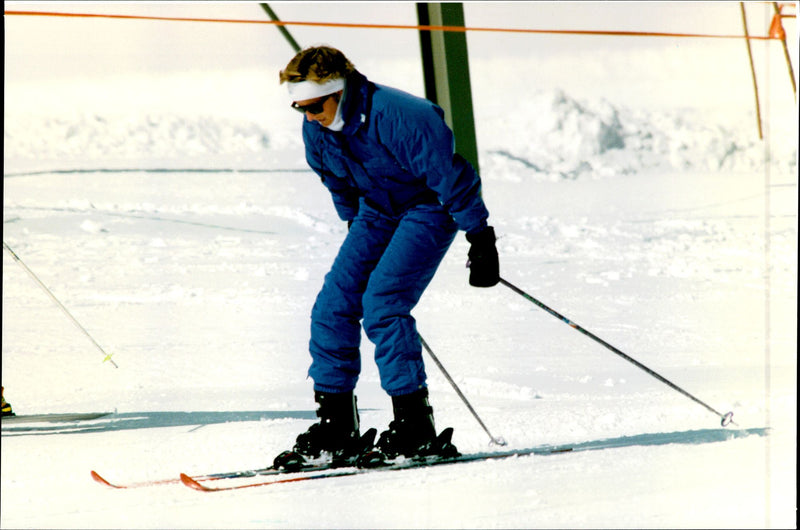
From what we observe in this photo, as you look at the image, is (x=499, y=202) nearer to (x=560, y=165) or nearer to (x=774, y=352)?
(x=560, y=165)

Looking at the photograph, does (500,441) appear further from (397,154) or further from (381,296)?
(397,154)

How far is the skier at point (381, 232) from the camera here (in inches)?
101

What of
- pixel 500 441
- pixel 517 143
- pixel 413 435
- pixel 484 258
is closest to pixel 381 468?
pixel 413 435

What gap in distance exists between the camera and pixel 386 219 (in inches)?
110

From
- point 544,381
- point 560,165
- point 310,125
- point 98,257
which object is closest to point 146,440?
point 310,125

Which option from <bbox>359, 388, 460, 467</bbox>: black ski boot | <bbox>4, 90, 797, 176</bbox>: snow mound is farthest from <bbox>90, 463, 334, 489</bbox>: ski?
<bbox>4, 90, 797, 176</bbox>: snow mound

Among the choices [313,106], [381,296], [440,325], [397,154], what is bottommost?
[440,325]

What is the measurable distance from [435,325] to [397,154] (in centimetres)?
286

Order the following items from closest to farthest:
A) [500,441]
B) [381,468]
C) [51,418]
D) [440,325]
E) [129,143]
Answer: [381,468], [500,441], [51,418], [440,325], [129,143]

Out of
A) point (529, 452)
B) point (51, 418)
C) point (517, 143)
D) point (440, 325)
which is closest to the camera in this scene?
point (529, 452)

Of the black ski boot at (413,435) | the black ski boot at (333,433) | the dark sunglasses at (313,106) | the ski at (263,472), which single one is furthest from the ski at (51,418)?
the dark sunglasses at (313,106)

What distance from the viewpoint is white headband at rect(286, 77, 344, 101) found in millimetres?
2539

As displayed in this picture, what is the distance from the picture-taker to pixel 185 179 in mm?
10266

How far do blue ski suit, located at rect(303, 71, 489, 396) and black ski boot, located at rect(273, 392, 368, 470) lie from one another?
0.04m
